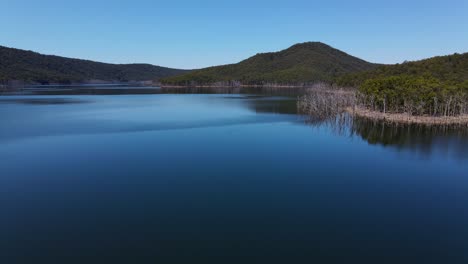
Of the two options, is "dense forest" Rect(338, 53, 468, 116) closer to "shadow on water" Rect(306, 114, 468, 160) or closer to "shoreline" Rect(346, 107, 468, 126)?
"shoreline" Rect(346, 107, 468, 126)

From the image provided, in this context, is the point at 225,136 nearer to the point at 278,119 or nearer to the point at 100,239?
the point at 278,119

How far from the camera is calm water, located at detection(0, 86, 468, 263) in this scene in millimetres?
12594

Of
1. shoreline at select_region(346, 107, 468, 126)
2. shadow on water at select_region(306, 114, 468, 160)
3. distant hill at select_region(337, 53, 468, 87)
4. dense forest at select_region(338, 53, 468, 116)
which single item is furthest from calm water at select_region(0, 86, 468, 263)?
distant hill at select_region(337, 53, 468, 87)

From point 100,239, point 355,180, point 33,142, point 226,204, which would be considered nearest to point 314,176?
point 355,180

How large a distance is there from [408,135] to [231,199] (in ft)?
95.4

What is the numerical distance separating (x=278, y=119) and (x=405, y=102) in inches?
817

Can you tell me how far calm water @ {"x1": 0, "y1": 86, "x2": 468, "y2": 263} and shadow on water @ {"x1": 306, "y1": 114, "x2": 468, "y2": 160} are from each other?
1.19 ft

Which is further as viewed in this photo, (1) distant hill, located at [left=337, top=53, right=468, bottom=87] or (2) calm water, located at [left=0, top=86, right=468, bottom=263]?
(1) distant hill, located at [left=337, top=53, right=468, bottom=87]

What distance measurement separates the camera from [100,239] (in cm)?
1319

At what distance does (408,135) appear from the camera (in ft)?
121

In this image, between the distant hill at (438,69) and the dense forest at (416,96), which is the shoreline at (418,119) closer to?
the dense forest at (416,96)

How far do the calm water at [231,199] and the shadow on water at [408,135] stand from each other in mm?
364

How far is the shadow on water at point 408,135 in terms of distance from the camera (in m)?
30.2

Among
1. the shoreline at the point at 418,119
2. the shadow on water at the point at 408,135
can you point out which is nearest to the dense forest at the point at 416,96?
the shoreline at the point at 418,119
